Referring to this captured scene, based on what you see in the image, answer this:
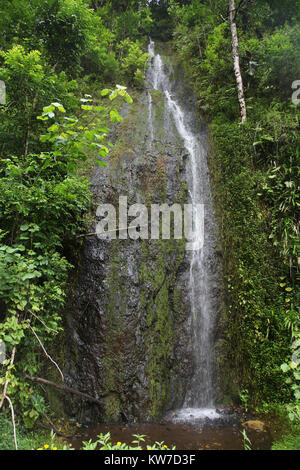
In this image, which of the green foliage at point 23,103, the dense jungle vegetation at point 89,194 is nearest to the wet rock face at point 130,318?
the dense jungle vegetation at point 89,194

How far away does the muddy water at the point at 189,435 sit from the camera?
12.6 ft

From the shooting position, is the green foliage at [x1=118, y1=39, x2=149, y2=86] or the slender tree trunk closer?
the slender tree trunk

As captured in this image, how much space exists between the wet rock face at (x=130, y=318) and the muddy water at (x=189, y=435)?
0.31 meters

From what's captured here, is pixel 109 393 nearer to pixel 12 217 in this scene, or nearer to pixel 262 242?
pixel 12 217

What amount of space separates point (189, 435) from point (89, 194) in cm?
465

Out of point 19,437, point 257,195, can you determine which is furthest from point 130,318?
point 257,195

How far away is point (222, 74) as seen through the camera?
30.2ft

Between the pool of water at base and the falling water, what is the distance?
27 centimetres

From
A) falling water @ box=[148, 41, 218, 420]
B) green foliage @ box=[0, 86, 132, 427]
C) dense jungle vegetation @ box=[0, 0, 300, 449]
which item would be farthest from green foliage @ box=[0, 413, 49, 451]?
falling water @ box=[148, 41, 218, 420]

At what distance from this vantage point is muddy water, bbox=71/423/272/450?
3852mm

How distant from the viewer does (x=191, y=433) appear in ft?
13.9

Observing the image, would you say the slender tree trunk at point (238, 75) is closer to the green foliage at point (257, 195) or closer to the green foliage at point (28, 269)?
the green foliage at point (257, 195)

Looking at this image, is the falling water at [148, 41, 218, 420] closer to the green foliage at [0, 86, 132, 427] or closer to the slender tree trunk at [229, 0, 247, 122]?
the slender tree trunk at [229, 0, 247, 122]

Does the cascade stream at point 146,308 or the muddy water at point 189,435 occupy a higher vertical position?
the cascade stream at point 146,308
